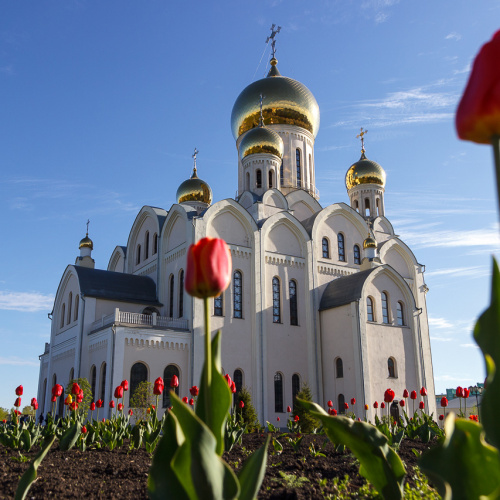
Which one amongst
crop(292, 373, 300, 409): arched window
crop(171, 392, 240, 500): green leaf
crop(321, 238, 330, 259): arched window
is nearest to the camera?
crop(171, 392, 240, 500): green leaf

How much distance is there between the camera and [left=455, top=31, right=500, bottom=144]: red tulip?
1.59m

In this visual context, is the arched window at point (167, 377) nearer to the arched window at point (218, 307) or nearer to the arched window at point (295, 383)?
the arched window at point (218, 307)

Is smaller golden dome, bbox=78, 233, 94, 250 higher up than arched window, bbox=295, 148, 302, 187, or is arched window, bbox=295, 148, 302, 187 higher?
arched window, bbox=295, 148, 302, 187

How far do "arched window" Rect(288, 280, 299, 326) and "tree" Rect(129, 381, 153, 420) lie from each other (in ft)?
25.1

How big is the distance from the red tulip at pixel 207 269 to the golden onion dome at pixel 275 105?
26.8 meters

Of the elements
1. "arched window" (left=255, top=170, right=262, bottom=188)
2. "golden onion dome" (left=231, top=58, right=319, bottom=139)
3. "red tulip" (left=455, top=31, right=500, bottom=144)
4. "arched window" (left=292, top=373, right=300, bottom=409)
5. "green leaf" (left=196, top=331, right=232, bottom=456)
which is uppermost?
"golden onion dome" (left=231, top=58, right=319, bottom=139)

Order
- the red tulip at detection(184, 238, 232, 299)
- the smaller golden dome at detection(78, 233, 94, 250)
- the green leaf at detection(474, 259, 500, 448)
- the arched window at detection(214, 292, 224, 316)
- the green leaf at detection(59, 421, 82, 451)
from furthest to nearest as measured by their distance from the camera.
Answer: the smaller golden dome at detection(78, 233, 94, 250), the arched window at detection(214, 292, 224, 316), the green leaf at detection(59, 421, 82, 451), the red tulip at detection(184, 238, 232, 299), the green leaf at detection(474, 259, 500, 448)

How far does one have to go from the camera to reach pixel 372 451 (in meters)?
2.83

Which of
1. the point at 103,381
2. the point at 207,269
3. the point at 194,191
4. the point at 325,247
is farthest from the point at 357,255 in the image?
the point at 207,269

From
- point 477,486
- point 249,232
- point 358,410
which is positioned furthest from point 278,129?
point 477,486

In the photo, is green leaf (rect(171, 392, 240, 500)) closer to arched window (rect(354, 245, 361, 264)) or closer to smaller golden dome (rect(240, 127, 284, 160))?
smaller golden dome (rect(240, 127, 284, 160))

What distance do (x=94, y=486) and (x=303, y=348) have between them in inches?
735

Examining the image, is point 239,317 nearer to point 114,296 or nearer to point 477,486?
point 114,296

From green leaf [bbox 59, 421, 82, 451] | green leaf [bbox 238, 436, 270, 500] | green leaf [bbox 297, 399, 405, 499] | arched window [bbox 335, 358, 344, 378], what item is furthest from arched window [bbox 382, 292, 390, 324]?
green leaf [bbox 238, 436, 270, 500]
